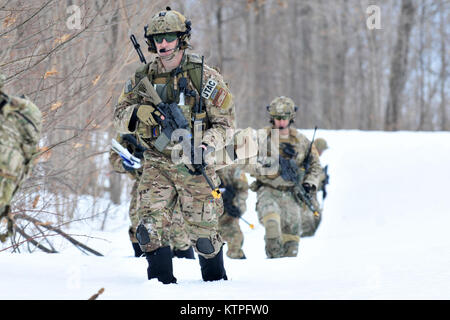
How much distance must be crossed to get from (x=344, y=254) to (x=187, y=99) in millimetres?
3967

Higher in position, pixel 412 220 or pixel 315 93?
pixel 315 93

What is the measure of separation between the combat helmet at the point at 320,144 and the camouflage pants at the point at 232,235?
5206mm

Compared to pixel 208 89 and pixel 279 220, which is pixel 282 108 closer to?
pixel 279 220

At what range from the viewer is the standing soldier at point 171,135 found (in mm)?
4895

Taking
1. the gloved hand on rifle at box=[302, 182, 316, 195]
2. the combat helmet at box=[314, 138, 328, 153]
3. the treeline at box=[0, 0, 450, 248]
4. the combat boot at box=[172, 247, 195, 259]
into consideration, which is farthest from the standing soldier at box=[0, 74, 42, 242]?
the combat helmet at box=[314, 138, 328, 153]

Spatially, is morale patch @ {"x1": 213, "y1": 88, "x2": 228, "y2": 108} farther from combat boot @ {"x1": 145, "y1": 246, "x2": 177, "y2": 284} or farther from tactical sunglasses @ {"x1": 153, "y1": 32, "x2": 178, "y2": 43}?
combat boot @ {"x1": 145, "y1": 246, "x2": 177, "y2": 284}

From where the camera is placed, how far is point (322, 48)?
30.5 metres

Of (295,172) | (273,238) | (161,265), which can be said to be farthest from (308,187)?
(161,265)

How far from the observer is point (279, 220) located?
25.2 feet

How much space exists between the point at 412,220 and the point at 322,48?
20.5 m

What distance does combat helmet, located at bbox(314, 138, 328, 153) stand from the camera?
13820mm
